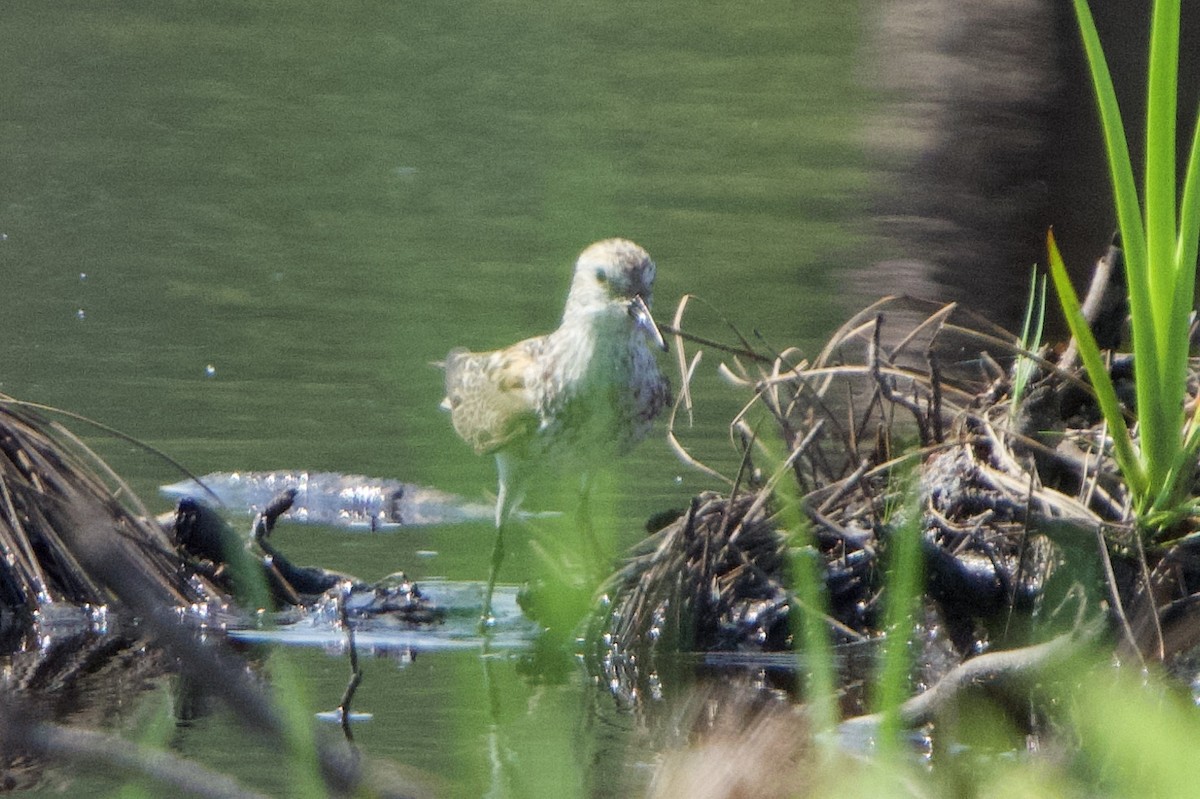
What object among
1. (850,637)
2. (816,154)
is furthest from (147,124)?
(850,637)

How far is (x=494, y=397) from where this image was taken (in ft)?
22.4

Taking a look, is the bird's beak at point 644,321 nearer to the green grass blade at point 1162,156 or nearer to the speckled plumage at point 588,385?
the speckled plumage at point 588,385

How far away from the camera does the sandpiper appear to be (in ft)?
Answer: 21.1

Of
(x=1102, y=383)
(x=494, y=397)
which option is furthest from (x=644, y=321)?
(x=1102, y=383)

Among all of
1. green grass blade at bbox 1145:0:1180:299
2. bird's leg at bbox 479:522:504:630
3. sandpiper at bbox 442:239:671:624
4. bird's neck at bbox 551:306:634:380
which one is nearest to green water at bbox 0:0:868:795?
bird's leg at bbox 479:522:504:630

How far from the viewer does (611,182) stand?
12609 millimetres

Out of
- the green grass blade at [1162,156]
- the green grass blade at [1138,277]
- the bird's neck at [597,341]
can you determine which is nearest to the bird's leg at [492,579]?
the bird's neck at [597,341]

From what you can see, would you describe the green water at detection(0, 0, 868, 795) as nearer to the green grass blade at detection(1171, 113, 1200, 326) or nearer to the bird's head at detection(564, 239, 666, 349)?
the bird's head at detection(564, 239, 666, 349)

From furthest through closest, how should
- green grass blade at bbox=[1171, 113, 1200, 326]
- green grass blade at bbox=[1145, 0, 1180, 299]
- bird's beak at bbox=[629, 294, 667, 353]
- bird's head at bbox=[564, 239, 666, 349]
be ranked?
bird's head at bbox=[564, 239, 666, 349] < bird's beak at bbox=[629, 294, 667, 353] < green grass blade at bbox=[1171, 113, 1200, 326] < green grass blade at bbox=[1145, 0, 1180, 299]

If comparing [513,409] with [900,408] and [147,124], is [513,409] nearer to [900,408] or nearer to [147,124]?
[900,408]

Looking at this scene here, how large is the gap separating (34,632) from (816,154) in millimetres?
9546

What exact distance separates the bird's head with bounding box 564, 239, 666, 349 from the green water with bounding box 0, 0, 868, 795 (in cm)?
24

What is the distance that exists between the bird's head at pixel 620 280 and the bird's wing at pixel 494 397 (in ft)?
1.11

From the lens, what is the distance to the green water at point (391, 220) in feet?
23.1
